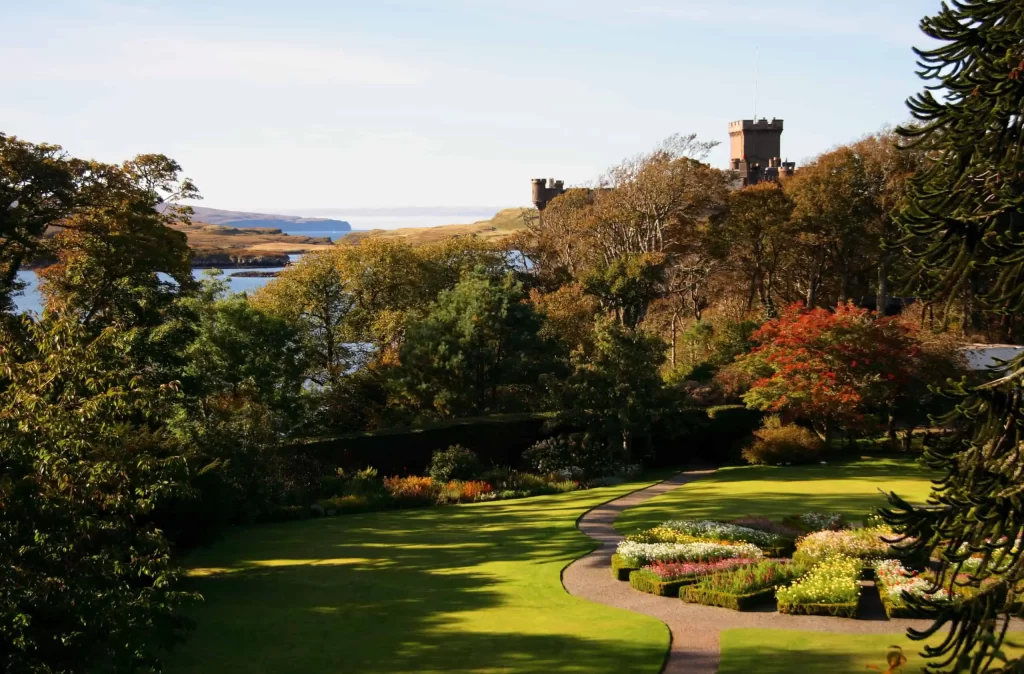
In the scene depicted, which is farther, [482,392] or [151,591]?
[482,392]

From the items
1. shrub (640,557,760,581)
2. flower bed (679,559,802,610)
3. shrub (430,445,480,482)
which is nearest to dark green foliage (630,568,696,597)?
shrub (640,557,760,581)

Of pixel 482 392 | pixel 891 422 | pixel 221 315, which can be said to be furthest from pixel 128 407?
pixel 891 422

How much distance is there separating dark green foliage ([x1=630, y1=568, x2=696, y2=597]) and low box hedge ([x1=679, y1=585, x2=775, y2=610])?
405 mm

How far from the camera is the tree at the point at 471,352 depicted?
35531mm

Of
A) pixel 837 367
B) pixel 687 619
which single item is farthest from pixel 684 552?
pixel 837 367

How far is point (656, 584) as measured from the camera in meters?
17.5

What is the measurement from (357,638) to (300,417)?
63.7 feet

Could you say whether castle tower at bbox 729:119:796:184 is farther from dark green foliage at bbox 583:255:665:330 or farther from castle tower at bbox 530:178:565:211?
A: dark green foliage at bbox 583:255:665:330

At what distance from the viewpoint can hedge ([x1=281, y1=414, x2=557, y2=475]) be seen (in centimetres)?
3167

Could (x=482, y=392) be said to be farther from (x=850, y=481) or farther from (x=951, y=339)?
(x=951, y=339)

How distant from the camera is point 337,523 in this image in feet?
84.3

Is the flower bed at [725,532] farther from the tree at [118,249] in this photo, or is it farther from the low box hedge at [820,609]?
the tree at [118,249]

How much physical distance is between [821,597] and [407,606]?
289 inches

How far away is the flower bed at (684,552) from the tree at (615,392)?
41.0ft
